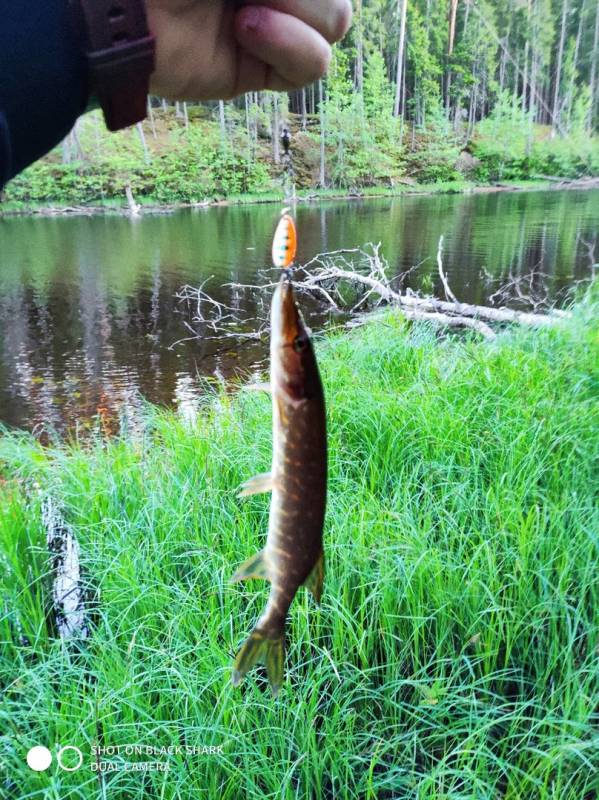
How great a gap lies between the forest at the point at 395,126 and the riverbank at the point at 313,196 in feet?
0.93

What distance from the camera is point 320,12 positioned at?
0.88 meters

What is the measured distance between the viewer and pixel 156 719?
1683 mm

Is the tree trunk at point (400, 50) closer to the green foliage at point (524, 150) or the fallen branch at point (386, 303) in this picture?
the green foliage at point (524, 150)

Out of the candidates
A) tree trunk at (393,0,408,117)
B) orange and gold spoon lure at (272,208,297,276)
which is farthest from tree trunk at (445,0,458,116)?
orange and gold spoon lure at (272,208,297,276)

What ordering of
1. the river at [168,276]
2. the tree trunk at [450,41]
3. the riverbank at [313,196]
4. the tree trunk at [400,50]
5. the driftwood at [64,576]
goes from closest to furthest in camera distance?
the driftwood at [64,576] < the river at [168,276] < the riverbank at [313,196] < the tree trunk at [400,50] < the tree trunk at [450,41]

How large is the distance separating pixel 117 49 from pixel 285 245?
0.34 m

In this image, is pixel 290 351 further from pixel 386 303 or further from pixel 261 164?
pixel 261 164

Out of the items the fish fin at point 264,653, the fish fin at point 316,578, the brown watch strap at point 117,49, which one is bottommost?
the fish fin at point 264,653

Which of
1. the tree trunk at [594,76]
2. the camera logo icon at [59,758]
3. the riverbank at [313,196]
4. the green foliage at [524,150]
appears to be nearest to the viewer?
the camera logo icon at [59,758]

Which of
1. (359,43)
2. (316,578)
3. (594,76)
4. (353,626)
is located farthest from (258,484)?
(594,76)

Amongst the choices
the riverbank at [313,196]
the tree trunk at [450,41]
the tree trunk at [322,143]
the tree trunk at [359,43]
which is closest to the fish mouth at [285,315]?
the riverbank at [313,196]

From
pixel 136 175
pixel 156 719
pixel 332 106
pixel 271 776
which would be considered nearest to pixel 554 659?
pixel 271 776

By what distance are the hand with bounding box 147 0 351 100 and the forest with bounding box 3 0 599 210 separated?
2801 cm

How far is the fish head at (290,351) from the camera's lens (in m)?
0.68
